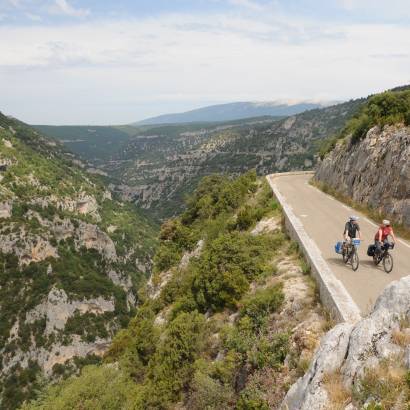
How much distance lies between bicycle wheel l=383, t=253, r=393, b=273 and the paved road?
170 millimetres

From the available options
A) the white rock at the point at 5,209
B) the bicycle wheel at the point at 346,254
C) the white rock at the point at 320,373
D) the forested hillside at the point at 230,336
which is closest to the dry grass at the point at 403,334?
the white rock at the point at 320,373

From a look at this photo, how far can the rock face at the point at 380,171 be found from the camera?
19.9 m

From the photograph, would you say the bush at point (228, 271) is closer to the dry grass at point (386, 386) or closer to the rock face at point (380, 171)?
the rock face at point (380, 171)

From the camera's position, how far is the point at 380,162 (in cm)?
2303

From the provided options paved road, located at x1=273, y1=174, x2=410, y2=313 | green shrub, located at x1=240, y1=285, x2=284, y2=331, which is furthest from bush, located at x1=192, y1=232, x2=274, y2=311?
paved road, located at x1=273, y1=174, x2=410, y2=313

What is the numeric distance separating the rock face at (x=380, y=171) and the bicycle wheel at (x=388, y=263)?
5.94 metres

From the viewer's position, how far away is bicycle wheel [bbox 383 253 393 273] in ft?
44.3

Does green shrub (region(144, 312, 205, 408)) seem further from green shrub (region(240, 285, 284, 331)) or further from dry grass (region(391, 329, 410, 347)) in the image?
dry grass (region(391, 329, 410, 347))

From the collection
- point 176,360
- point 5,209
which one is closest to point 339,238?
point 176,360

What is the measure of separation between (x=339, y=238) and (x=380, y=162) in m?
7.29

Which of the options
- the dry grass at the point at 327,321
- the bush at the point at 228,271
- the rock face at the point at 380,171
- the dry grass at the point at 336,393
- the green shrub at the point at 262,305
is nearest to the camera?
the dry grass at the point at 336,393

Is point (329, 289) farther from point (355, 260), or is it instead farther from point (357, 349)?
point (355, 260)

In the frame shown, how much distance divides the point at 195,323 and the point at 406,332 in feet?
28.2

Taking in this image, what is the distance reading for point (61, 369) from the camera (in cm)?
8412
